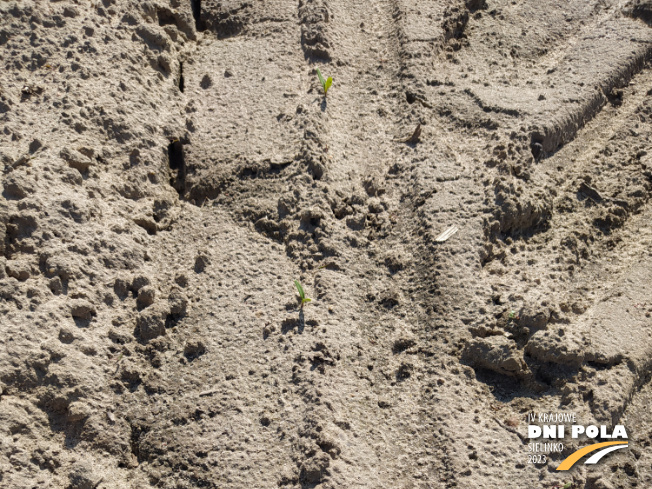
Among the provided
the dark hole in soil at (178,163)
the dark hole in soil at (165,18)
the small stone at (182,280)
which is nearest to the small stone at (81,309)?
the small stone at (182,280)

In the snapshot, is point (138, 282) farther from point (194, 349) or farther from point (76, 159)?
point (76, 159)

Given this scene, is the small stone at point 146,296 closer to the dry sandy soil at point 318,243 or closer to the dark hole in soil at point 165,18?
the dry sandy soil at point 318,243

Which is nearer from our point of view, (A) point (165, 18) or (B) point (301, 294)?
(B) point (301, 294)

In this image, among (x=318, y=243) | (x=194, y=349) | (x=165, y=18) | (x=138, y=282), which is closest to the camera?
(x=194, y=349)

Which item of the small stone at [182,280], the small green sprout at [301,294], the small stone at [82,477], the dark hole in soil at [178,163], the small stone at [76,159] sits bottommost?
the small stone at [82,477]

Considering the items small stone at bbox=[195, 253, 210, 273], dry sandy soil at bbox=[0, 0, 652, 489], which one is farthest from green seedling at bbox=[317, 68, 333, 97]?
small stone at bbox=[195, 253, 210, 273]

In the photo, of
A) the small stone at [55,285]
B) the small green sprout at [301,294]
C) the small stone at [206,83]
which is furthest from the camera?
the small stone at [206,83]

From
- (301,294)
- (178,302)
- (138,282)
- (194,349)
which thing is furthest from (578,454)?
(138,282)

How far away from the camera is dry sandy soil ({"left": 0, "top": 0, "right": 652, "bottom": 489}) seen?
1776 millimetres

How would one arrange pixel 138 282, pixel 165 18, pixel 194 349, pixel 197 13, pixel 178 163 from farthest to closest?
pixel 197 13 < pixel 165 18 < pixel 178 163 < pixel 138 282 < pixel 194 349

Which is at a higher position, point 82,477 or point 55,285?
point 55,285

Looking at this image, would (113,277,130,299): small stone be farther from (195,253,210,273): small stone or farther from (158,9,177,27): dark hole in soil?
(158,9,177,27): dark hole in soil

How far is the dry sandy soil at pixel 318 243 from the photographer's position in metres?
1.78

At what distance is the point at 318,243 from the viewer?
7.10 ft
